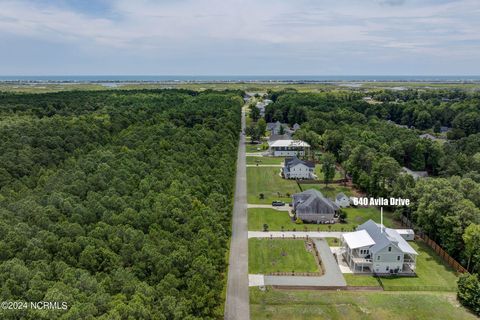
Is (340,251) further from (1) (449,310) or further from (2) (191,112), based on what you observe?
(2) (191,112)

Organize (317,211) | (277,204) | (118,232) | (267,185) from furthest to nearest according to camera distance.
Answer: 1. (267,185)
2. (277,204)
3. (317,211)
4. (118,232)

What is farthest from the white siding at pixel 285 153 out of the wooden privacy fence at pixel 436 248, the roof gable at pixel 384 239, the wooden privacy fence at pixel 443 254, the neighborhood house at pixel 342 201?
the roof gable at pixel 384 239

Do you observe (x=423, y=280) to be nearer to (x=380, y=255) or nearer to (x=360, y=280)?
(x=380, y=255)

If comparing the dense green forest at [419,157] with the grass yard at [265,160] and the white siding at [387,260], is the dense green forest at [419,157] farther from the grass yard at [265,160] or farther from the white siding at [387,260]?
the grass yard at [265,160]

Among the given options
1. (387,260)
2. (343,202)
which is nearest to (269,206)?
(343,202)

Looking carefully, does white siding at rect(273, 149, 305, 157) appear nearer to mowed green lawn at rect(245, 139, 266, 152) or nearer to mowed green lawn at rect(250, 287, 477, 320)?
mowed green lawn at rect(245, 139, 266, 152)

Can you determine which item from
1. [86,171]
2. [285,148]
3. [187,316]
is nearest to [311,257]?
[187,316]
